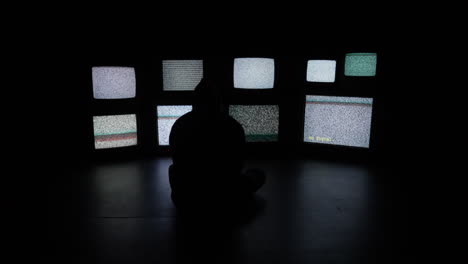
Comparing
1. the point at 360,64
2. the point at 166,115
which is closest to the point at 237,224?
the point at 166,115

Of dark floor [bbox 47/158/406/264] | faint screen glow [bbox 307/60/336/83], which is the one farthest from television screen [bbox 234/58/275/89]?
dark floor [bbox 47/158/406/264]

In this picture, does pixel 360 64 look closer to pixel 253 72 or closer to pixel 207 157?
pixel 253 72

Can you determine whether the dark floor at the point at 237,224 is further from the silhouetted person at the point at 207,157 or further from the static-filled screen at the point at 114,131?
the static-filled screen at the point at 114,131

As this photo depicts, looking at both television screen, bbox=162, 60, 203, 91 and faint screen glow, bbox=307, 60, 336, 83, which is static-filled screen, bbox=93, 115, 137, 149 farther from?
faint screen glow, bbox=307, 60, 336, 83

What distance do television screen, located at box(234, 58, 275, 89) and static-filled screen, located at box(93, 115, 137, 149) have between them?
110 centimetres

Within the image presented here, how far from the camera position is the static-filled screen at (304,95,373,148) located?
3.15m

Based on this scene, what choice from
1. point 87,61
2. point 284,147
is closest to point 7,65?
point 87,61

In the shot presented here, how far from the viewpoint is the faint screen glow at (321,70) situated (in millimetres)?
3178

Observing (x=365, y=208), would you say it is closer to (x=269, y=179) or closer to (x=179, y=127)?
(x=269, y=179)

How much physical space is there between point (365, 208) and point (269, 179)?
31.4 inches

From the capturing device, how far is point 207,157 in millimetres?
1901

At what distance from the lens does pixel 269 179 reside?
8.99 ft

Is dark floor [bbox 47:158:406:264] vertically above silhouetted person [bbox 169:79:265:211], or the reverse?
silhouetted person [bbox 169:79:265:211]

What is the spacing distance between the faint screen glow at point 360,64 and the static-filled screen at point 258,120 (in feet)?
2.54
